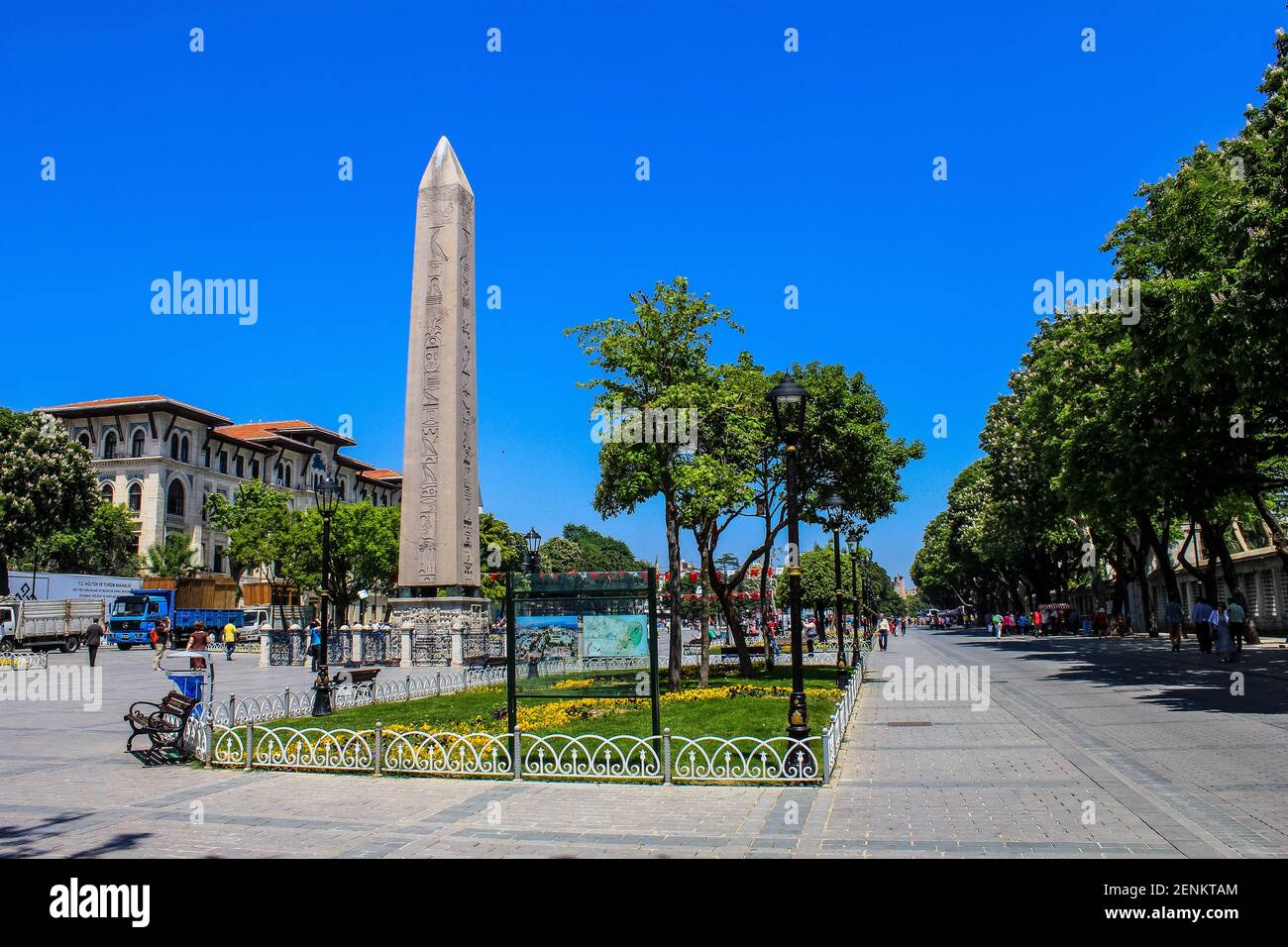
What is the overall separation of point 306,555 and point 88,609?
39.7ft

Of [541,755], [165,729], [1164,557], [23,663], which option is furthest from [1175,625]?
[23,663]

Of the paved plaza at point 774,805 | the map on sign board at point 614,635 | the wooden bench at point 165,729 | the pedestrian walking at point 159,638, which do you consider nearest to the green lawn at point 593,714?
the map on sign board at point 614,635

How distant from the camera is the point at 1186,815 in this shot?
830 cm

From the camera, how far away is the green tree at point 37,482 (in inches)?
1956

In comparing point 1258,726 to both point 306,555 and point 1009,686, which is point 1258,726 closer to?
point 1009,686

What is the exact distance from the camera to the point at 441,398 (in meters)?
25.9

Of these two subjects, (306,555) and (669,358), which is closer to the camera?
(669,358)

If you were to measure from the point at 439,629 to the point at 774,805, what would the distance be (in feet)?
68.4

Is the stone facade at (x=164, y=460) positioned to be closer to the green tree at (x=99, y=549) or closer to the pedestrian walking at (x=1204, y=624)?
the green tree at (x=99, y=549)

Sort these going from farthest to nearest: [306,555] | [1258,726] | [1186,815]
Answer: [306,555], [1258,726], [1186,815]

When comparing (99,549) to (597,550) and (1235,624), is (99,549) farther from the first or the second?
(597,550)

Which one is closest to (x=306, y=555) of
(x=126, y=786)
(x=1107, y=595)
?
(x=126, y=786)

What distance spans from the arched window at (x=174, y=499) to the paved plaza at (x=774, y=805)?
204 feet

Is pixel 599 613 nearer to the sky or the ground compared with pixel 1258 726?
nearer to the sky
